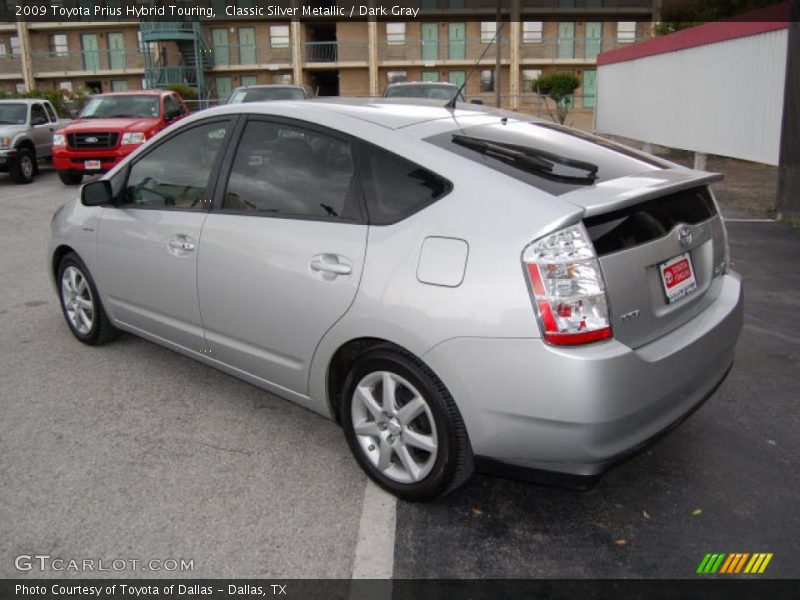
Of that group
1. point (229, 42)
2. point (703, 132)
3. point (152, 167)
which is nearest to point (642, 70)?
point (703, 132)

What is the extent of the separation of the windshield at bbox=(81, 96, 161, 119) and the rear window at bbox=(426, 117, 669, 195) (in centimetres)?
1330

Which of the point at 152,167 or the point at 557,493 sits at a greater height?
the point at 152,167

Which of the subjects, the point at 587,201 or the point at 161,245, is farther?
the point at 161,245

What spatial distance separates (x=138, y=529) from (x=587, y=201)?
218 cm

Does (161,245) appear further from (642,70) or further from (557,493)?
(642,70)

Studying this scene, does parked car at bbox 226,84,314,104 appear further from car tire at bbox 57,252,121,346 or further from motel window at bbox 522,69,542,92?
motel window at bbox 522,69,542,92

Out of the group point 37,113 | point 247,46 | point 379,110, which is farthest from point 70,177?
point 247,46

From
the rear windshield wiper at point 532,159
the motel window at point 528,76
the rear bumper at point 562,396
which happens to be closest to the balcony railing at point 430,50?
the motel window at point 528,76

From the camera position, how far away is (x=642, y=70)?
61.4 ft

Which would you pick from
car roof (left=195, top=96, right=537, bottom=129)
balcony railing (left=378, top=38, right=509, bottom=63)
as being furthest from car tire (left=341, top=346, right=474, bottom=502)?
balcony railing (left=378, top=38, right=509, bottom=63)

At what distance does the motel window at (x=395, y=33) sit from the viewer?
47.3m

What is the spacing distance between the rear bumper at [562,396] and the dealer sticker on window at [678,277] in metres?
0.17

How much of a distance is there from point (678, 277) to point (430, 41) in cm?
4703

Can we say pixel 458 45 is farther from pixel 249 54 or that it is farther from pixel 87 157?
pixel 87 157
